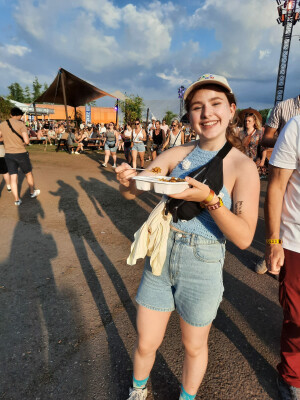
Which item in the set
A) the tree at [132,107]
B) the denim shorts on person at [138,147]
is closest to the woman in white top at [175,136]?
the denim shorts on person at [138,147]

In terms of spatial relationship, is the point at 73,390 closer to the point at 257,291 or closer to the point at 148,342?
the point at 148,342

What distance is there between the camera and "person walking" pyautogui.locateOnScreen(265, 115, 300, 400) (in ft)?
5.19

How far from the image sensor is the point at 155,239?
4.64 ft

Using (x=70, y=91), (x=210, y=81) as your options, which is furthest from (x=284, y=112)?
(x=70, y=91)

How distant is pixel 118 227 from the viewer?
4.81 meters

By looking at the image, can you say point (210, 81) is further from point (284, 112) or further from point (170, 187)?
point (284, 112)

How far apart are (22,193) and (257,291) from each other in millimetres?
6177

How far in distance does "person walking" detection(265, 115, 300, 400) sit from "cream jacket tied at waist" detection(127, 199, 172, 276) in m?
0.79

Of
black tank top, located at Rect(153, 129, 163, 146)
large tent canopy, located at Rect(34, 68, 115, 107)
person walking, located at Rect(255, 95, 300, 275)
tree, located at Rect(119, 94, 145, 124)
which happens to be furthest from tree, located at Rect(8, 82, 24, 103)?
person walking, located at Rect(255, 95, 300, 275)

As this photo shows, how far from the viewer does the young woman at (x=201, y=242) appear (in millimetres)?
1329

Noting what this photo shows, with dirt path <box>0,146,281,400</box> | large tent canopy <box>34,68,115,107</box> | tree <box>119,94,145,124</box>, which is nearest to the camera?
dirt path <box>0,146,281,400</box>

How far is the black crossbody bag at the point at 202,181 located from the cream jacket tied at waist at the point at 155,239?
0.28ft

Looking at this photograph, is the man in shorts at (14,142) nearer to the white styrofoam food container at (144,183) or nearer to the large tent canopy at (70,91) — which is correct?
the white styrofoam food container at (144,183)

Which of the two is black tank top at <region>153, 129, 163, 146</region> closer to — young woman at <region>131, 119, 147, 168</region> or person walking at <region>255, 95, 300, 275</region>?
young woman at <region>131, 119, 147, 168</region>
